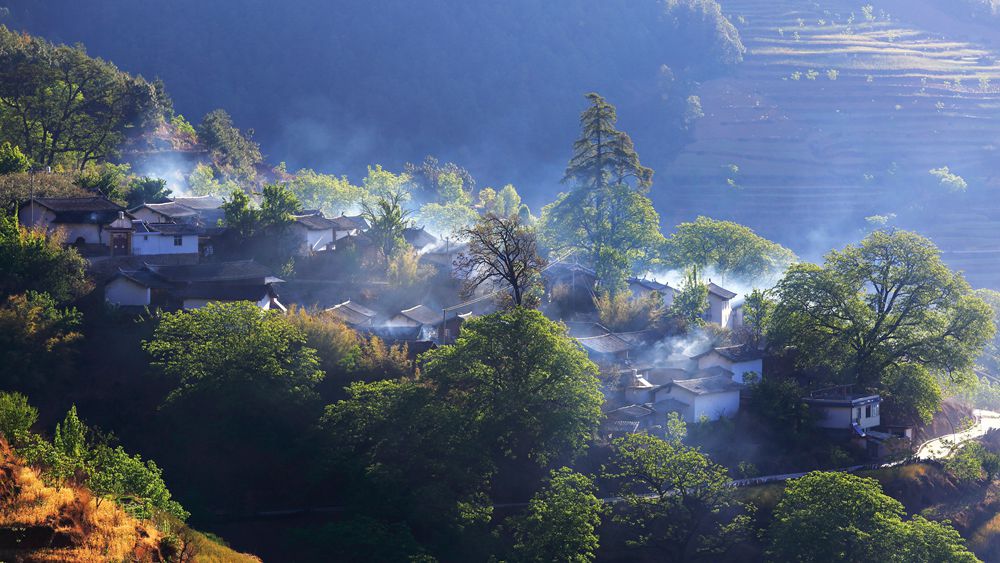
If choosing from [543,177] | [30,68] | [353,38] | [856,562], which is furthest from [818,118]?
[856,562]

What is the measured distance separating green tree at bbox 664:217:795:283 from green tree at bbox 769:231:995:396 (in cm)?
1251

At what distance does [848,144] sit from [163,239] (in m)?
72.6

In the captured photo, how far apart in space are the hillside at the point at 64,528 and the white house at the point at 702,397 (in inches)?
741

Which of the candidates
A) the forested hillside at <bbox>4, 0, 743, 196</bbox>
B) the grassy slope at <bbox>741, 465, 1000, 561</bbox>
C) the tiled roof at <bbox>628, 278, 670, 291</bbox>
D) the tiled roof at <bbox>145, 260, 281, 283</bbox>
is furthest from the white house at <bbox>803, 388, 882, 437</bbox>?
the forested hillside at <bbox>4, 0, 743, 196</bbox>

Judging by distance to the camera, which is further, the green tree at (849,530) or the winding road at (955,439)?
the winding road at (955,439)

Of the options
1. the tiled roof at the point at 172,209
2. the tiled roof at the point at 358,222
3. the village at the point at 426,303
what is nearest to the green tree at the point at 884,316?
the village at the point at 426,303

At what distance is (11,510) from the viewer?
833 inches

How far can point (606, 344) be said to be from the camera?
40844mm

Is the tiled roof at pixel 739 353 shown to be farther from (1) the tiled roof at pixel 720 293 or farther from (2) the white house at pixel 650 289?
(2) the white house at pixel 650 289

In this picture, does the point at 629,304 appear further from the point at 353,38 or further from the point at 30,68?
the point at 353,38

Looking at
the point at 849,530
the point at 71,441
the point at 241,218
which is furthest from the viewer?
the point at 241,218

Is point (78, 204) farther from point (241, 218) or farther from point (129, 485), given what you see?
point (129, 485)

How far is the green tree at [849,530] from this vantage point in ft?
96.3

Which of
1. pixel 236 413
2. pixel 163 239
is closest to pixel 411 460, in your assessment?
Result: pixel 236 413
